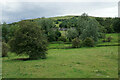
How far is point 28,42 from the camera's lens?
22266mm

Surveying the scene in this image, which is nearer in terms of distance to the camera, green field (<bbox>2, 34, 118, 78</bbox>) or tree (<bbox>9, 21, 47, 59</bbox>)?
green field (<bbox>2, 34, 118, 78</bbox>)

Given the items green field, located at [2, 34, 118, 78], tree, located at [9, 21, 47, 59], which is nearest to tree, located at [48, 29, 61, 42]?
tree, located at [9, 21, 47, 59]

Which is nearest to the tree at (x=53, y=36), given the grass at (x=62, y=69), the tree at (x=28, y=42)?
the tree at (x=28, y=42)

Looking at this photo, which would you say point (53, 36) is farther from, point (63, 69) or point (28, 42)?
point (63, 69)

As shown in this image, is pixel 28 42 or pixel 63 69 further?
pixel 28 42

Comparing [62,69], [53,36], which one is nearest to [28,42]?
[62,69]

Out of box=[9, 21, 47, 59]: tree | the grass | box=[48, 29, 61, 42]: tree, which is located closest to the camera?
the grass

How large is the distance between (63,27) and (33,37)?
98818mm

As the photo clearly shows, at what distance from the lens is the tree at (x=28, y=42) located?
73.2 ft

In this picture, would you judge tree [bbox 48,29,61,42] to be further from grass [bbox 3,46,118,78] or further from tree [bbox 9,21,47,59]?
grass [bbox 3,46,118,78]

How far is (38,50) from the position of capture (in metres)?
23.0

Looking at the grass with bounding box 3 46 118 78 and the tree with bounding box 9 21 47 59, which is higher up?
the tree with bounding box 9 21 47 59

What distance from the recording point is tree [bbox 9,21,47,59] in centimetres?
2231

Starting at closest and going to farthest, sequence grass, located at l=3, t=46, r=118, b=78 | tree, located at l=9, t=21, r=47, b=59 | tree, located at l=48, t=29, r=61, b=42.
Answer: grass, located at l=3, t=46, r=118, b=78
tree, located at l=9, t=21, r=47, b=59
tree, located at l=48, t=29, r=61, b=42
